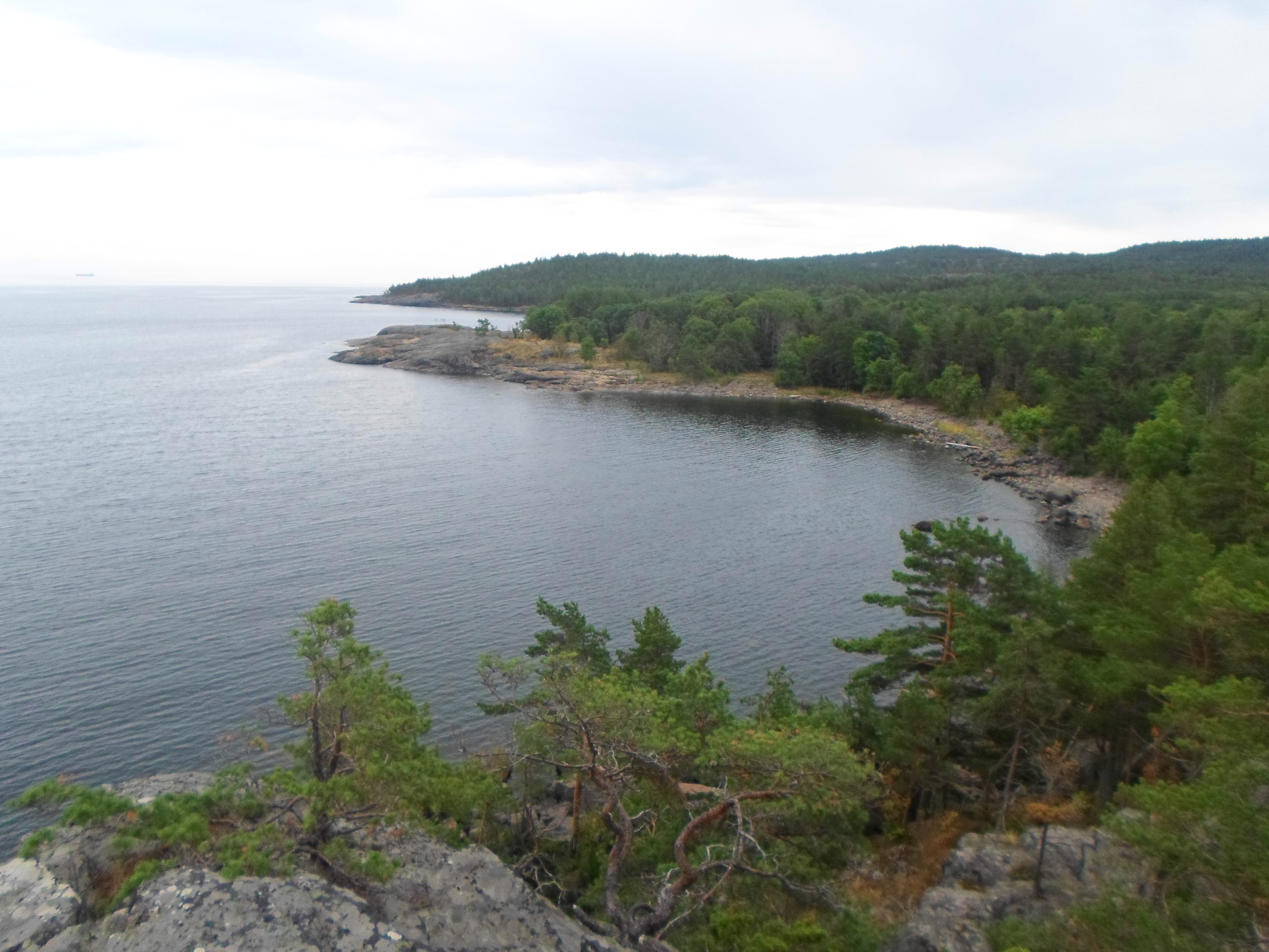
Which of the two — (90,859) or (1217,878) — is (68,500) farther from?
(1217,878)

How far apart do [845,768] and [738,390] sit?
93.2 meters

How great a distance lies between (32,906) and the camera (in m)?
10.8

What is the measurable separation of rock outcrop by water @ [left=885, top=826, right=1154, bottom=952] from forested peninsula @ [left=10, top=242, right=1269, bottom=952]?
70mm

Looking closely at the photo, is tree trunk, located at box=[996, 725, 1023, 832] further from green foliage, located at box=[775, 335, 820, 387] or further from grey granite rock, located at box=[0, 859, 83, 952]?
green foliage, located at box=[775, 335, 820, 387]

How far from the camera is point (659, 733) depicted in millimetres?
16344

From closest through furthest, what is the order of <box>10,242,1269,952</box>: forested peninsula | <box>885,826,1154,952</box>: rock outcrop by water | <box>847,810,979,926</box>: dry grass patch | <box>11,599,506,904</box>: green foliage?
<box>10,242,1269,952</box>: forested peninsula → <box>11,599,506,904</box>: green foliage → <box>885,826,1154,952</box>: rock outcrop by water → <box>847,810,979,926</box>: dry grass patch

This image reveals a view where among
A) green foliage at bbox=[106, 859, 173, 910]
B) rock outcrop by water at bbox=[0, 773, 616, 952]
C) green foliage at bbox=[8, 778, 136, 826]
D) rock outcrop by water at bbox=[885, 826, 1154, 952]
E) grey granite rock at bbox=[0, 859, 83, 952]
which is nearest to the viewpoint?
rock outcrop by water at bbox=[0, 773, 616, 952]

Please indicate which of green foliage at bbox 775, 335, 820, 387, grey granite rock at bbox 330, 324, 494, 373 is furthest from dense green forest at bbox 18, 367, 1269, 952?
grey granite rock at bbox 330, 324, 494, 373

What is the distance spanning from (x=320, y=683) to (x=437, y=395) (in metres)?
89.2

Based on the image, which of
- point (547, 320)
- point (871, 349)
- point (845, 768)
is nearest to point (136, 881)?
point (845, 768)

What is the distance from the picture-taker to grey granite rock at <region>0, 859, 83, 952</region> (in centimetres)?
1032

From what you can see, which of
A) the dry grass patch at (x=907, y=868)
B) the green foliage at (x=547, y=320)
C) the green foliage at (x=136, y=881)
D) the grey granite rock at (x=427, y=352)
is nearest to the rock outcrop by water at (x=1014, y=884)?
the dry grass patch at (x=907, y=868)

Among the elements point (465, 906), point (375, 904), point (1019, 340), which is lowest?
point (465, 906)

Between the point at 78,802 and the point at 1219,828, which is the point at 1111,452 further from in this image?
the point at 78,802
